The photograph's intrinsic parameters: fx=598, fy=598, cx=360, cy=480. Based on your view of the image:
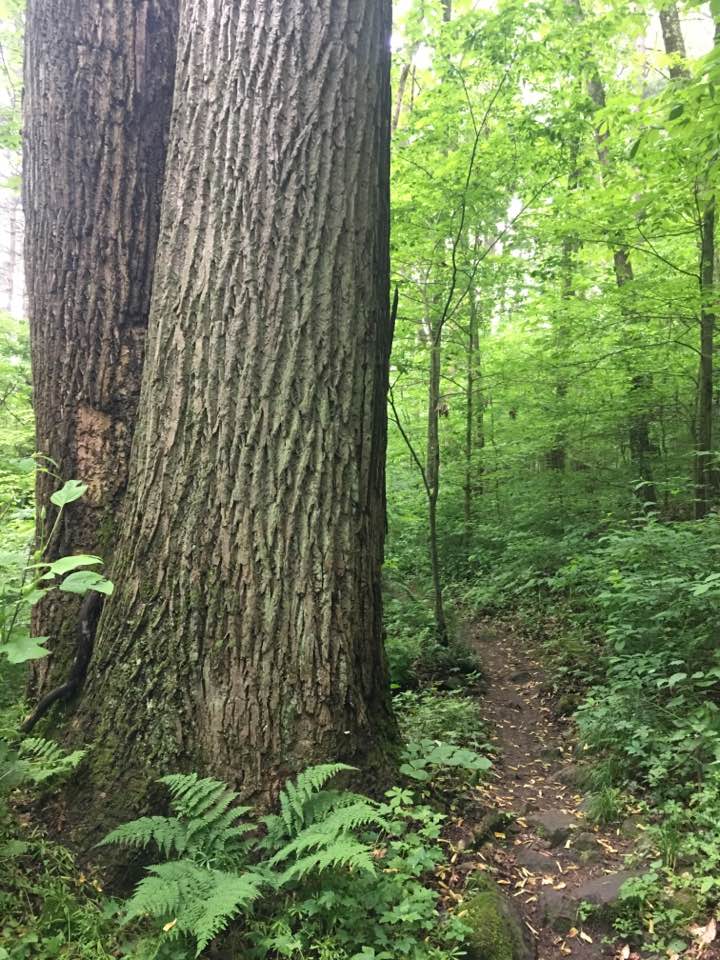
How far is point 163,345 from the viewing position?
8.38 ft

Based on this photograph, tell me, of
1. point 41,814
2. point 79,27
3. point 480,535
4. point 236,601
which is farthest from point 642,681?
point 480,535

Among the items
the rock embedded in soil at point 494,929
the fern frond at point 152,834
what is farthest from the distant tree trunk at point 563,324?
the fern frond at point 152,834

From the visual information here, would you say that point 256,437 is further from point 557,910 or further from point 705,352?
point 705,352

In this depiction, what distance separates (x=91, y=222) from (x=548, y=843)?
3626 millimetres

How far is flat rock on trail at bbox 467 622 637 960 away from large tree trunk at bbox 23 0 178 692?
2513 mm

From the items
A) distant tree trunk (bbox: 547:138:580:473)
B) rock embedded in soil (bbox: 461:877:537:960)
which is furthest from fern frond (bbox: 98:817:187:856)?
distant tree trunk (bbox: 547:138:580:473)

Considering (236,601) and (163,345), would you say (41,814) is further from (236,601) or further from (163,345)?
(163,345)

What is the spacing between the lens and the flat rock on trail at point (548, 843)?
7.59 ft

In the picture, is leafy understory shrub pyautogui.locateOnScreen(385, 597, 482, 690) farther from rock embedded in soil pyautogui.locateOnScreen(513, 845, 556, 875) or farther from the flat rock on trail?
rock embedded in soil pyautogui.locateOnScreen(513, 845, 556, 875)

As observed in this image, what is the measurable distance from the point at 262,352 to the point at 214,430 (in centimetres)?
37

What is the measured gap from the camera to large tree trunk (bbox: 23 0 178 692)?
111 inches

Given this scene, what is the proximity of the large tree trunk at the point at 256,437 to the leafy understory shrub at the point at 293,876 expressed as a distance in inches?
6.0

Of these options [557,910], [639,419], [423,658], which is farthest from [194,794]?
[639,419]

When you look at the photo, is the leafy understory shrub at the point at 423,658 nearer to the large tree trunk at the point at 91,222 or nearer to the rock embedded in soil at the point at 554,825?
the rock embedded in soil at the point at 554,825
